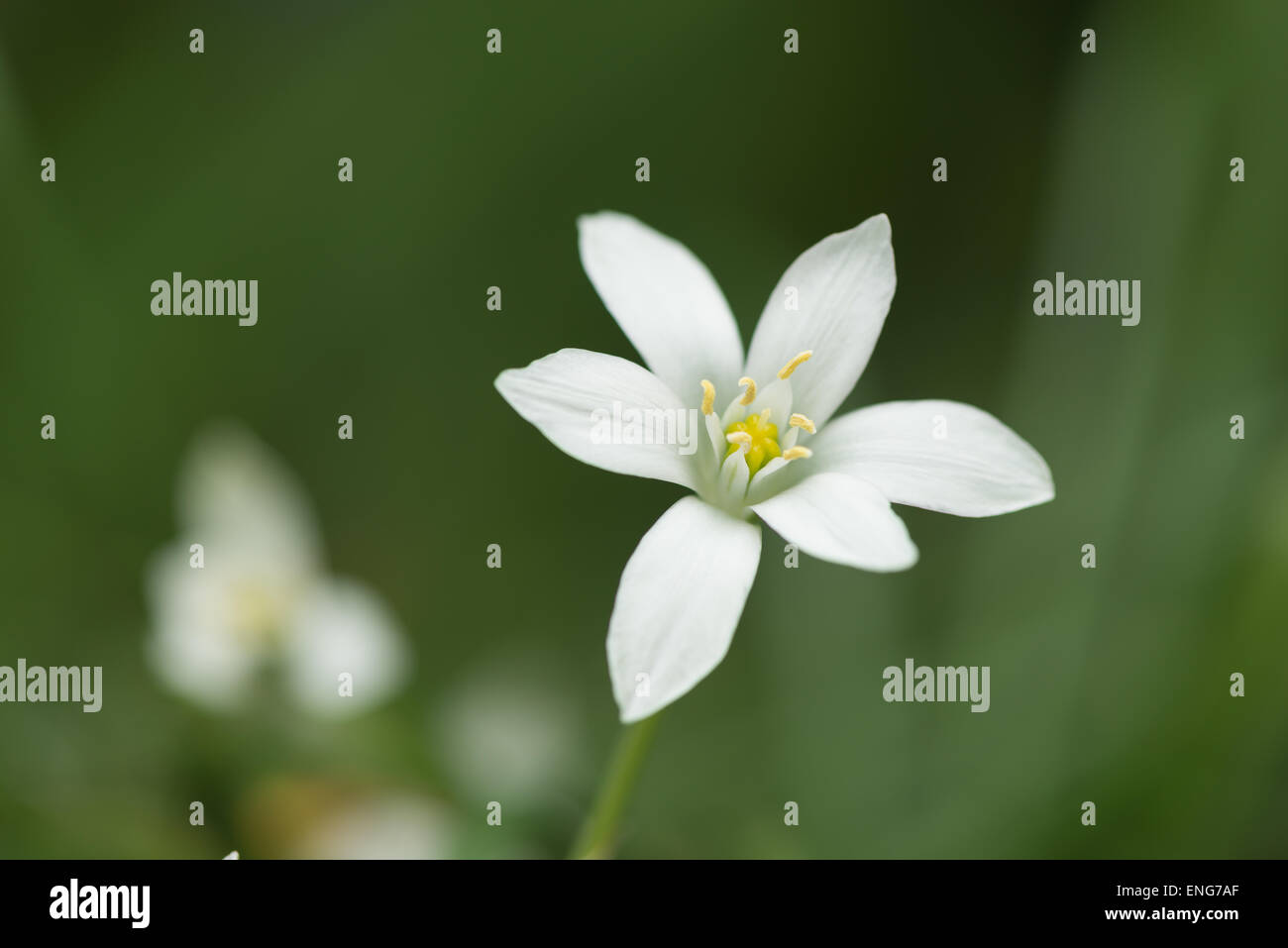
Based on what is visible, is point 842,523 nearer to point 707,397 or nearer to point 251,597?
point 707,397

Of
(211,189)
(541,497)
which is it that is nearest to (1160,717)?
(541,497)

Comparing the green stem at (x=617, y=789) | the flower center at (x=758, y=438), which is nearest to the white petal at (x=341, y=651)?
the green stem at (x=617, y=789)

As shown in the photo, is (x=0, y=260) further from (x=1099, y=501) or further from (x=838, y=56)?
(x=1099, y=501)

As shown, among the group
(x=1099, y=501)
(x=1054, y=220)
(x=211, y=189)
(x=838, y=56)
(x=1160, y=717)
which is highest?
(x=838, y=56)

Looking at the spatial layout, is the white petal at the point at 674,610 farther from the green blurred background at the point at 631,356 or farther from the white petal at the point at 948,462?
the green blurred background at the point at 631,356

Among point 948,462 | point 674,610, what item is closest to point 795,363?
point 948,462

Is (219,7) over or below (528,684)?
over
